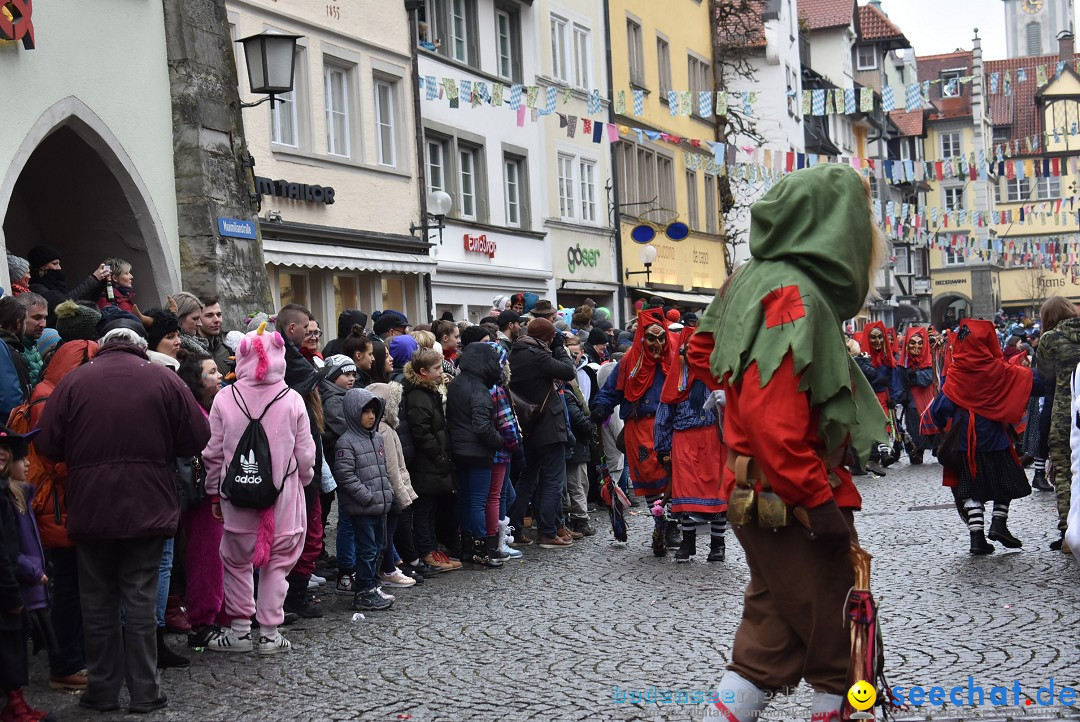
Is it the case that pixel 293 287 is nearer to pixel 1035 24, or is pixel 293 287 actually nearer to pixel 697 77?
pixel 697 77

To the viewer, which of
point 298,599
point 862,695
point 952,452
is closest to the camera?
point 862,695

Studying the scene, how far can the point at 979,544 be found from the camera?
11062mm

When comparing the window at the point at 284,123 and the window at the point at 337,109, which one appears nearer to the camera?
the window at the point at 284,123

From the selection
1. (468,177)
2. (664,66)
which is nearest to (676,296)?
(664,66)

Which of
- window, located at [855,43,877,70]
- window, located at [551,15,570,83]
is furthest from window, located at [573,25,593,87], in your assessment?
window, located at [855,43,877,70]

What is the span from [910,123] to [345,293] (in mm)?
63407

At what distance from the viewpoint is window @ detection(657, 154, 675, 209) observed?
3500cm

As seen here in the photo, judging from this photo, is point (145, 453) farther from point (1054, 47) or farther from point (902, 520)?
point (1054, 47)

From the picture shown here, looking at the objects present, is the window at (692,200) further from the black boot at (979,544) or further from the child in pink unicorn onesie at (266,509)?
the child in pink unicorn onesie at (266,509)

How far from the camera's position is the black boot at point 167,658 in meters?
7.80

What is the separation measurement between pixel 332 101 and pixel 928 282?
6506cm

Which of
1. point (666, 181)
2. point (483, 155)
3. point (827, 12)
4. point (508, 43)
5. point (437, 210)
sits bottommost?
point (437, 210)

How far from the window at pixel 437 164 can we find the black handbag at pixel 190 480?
15.9 metres

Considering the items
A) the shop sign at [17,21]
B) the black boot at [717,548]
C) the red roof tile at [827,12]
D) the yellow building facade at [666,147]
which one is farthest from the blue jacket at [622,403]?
the red roof tile at [827,12]
